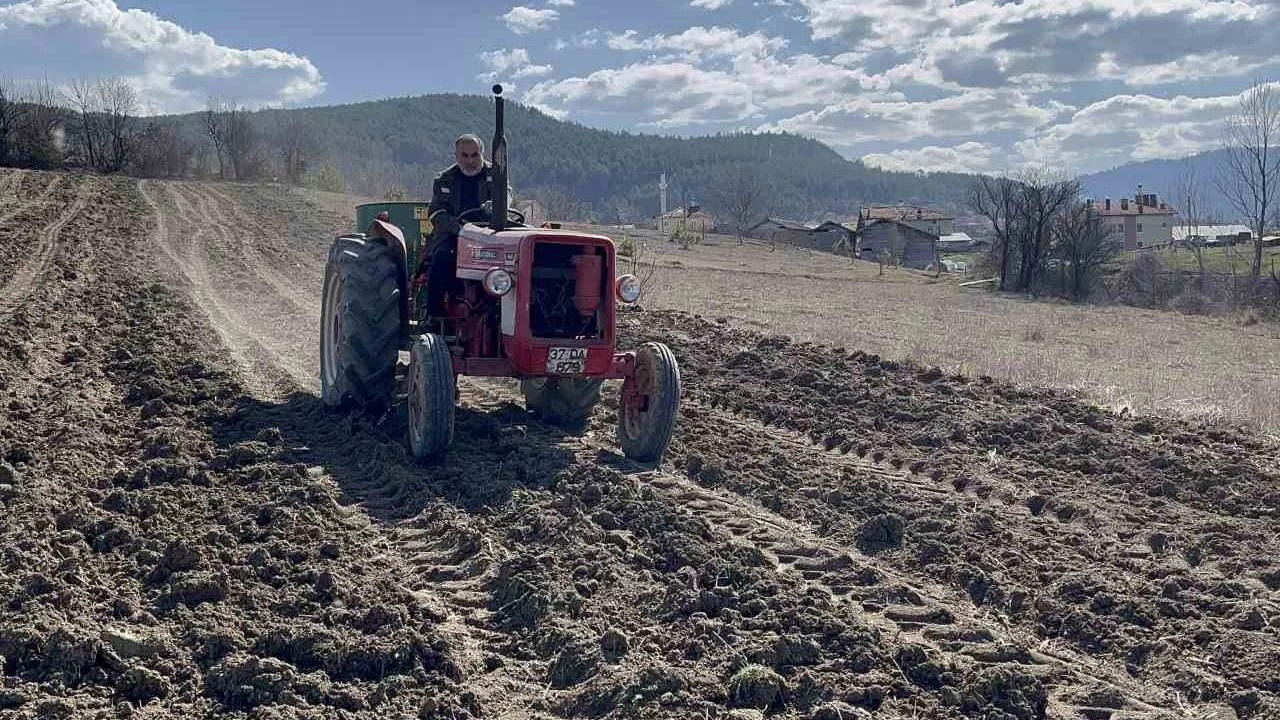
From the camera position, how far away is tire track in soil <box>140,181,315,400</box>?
10.7 meters

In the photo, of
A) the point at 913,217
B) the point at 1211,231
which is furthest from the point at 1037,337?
the point at 1211,231

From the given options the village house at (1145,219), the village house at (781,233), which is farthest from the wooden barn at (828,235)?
the village house at (1145,219)

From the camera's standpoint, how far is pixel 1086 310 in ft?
102

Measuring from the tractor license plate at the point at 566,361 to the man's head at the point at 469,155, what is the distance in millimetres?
1856

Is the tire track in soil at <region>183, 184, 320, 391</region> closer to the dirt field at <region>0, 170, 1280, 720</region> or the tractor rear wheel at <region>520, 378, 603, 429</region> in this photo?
the dirt field at <region>0, 170, 1280, 720</region>

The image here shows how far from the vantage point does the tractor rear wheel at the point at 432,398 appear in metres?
7.62

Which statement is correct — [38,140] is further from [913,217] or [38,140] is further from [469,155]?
[913,217]

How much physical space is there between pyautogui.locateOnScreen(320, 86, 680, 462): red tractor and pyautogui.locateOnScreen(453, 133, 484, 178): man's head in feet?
0.87

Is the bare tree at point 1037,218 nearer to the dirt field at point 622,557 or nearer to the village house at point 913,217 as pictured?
the dirt field at point 622,557

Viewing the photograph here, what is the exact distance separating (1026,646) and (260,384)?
739 centimetres

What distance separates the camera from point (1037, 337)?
20250 millimetres

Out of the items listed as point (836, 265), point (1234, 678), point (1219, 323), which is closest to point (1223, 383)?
point (1234, 678)

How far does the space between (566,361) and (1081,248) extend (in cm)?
3501

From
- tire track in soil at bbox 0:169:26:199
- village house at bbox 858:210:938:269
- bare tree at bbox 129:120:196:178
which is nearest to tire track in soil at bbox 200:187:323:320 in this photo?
tire track in soil at bbox 0:169:26:199
